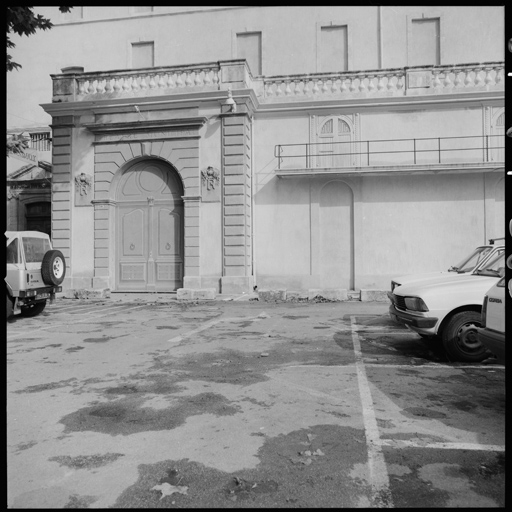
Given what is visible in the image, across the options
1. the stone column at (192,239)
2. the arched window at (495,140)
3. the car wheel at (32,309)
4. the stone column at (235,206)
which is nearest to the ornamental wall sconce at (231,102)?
the stone column at (235,206)

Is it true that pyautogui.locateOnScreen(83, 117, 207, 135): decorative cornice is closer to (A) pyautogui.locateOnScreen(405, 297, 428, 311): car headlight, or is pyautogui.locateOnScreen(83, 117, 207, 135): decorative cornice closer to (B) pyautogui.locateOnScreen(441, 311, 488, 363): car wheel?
(A) pyautogui.locateOnScreen(405, 297, 428, 311): car headlight

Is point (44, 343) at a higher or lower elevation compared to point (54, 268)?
lower

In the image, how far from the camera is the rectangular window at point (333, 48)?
21.0 metres

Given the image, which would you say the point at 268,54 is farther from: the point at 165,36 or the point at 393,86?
the point at 393,86

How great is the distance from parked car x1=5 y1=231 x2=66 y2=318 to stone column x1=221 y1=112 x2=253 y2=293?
19.0 feet

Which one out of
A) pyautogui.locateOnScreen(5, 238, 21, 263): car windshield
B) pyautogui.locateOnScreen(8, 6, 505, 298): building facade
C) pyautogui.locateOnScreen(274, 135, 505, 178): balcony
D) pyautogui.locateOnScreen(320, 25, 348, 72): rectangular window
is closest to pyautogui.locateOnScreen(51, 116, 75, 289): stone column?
pyautogui.locateOnScreen(8, 6, 505, 298): building facade

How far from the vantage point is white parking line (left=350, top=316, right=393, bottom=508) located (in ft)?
9.56

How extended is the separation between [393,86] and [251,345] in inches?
504

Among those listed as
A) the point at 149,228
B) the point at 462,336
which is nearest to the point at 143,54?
the point at 149,228

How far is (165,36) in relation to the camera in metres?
22.5

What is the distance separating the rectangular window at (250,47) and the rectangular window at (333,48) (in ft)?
9.56

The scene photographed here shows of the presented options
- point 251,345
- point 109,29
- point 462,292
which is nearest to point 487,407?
point 462,292

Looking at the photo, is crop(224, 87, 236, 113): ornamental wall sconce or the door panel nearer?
crop(224, 87, 236, 113): ornamental wall sconce

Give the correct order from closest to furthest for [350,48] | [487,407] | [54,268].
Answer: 1. [487,407]
2. [54,268]
3. [350,48]
